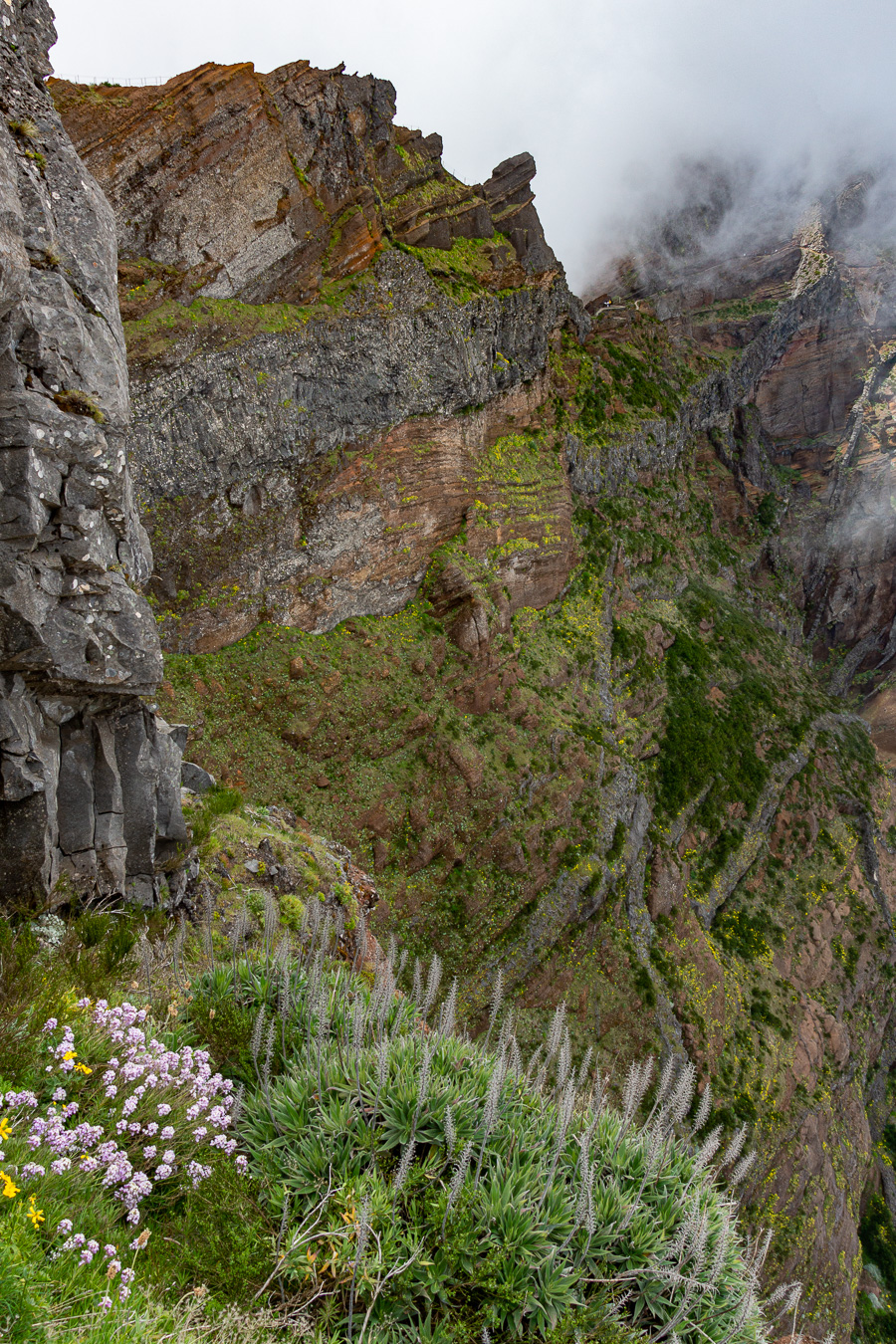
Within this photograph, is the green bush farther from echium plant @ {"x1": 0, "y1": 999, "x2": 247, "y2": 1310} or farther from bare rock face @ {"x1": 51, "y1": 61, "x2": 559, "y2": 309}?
bare rock face @ {"x1": 51, "y1": 61, "x2": 559, "y2": 309}

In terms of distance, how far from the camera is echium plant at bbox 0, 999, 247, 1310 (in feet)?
12.1

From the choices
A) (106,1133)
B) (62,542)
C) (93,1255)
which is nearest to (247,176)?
(62,542)

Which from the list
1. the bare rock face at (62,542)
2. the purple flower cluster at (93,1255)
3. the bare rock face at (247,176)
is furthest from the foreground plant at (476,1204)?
the bare rock face at (247,176)

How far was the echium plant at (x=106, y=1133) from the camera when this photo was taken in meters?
3.69

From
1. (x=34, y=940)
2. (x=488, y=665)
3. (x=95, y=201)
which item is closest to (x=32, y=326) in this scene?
(x=95, y=201)

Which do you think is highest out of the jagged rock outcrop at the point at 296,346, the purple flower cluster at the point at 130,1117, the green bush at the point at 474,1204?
the jagged rock outcrop at the point at 296,346

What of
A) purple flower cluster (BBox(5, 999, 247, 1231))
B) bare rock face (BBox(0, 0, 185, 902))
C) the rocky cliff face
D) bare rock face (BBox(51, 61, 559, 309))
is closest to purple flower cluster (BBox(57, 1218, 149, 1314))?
purple flower cluster (BBox(5, 999, 247, 1231))

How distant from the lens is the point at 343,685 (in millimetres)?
26844

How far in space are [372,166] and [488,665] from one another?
23.1 metres

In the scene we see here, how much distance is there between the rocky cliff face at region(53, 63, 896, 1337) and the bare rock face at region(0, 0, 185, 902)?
47.3 ft

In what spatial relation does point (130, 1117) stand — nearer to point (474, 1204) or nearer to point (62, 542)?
point (474, 1204)

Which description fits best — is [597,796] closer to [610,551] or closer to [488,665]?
[488,665]

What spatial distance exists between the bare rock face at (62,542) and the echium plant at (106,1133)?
3.55 m

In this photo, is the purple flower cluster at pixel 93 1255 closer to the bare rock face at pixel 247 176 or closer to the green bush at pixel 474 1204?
the green bush at pixel 474 1204
